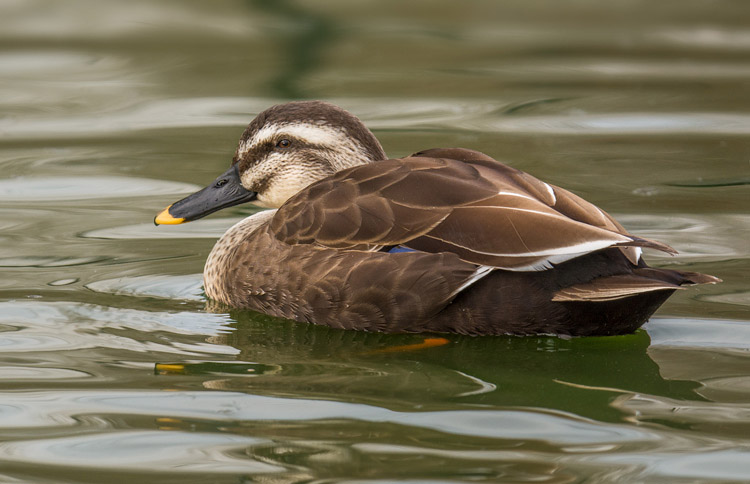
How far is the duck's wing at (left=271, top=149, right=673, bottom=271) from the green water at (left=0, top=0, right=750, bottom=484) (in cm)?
49

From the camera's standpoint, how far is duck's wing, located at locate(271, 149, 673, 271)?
5363mm

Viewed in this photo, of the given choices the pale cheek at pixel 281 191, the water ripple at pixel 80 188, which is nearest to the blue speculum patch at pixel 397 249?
the pale cheek at pixel 281 191

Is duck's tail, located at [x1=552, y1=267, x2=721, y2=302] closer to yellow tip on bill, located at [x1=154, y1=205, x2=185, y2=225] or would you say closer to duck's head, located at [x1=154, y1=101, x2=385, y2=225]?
duck's head, located at [x1=154, y1=101, x2=385, y2=225]

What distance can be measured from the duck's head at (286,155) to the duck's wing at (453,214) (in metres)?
0.50

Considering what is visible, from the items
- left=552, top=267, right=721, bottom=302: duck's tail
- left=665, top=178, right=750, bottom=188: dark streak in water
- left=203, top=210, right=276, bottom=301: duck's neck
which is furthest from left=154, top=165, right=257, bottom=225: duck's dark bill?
left=665, top=178, right=750, bottom=188: dark streak in water

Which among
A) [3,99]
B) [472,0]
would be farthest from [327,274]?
[472,0]

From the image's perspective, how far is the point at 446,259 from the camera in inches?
219

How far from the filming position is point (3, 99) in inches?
458

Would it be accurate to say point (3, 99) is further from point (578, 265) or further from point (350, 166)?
point (578, 265)

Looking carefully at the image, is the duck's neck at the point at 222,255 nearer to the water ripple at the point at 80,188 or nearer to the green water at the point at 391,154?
the green water at the point at 391,154

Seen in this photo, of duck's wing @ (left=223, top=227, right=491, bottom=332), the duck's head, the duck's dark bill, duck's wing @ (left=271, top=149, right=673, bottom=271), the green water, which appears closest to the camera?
the green water

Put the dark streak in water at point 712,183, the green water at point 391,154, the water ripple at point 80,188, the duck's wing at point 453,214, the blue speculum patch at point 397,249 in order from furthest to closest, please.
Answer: the water ripple at point 80,188
the dark streak in water at point 712,183
the blue speculum patch at point 397,249
the duck's wing at point 453,214
the green water at point 391,154

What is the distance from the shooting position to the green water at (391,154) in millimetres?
4402

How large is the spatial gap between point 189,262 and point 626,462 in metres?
3.74
